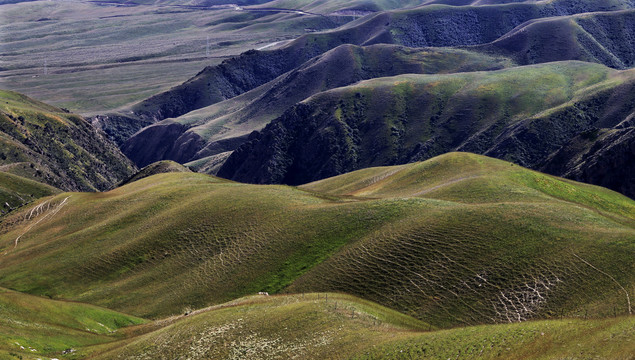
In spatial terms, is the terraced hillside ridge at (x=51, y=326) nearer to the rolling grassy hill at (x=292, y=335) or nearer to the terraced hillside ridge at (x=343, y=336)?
the rolling grassy hill at (x=292, y=335)

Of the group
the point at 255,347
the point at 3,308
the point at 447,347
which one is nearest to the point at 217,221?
the point at 3,308

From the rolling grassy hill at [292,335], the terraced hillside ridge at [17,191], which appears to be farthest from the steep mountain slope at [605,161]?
the terraced hillside ridge at [17,191]

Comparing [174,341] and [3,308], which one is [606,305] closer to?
[174,341]

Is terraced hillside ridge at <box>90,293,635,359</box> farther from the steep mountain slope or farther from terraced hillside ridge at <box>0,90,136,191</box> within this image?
terraced hillside ridge at <box>0,90,136,191</box>

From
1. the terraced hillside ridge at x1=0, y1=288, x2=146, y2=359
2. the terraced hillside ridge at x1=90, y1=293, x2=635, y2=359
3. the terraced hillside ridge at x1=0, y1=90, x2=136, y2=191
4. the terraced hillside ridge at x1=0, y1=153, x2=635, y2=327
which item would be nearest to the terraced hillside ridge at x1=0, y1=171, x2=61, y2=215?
the terraced hillside ridge at x1=0, y1=90, x2=136, y2=191

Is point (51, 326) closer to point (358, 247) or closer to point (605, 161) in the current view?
point (358, 247)
